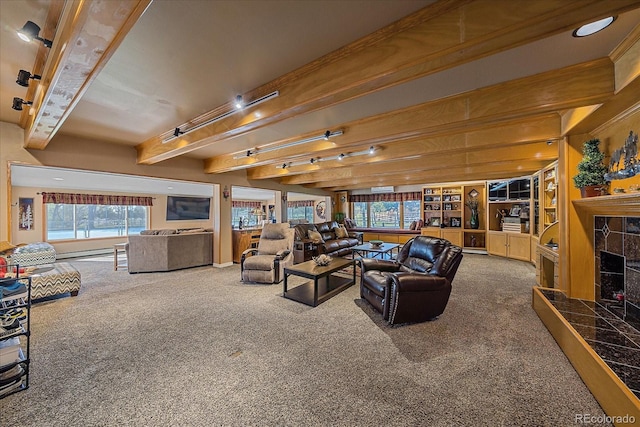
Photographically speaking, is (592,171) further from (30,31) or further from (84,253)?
(84,253)

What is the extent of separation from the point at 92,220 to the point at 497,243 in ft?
41.3

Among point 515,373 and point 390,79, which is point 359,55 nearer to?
point 390,79

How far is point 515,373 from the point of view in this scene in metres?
1.99

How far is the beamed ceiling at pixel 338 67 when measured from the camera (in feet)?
4.50

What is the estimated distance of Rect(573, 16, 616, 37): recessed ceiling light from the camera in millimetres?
1500

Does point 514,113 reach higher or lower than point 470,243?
higher

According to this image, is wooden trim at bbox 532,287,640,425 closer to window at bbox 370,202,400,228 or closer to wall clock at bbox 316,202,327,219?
window at bbox 370,202,400,228

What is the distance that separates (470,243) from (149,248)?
340 inches

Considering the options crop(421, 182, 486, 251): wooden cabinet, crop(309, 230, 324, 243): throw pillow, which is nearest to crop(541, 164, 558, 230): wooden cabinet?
crop(421, 182, 486, 251): wooden cabinet

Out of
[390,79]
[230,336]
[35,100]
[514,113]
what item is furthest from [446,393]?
[35,100]

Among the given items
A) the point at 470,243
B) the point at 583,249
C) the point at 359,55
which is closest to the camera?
the point at 359,55

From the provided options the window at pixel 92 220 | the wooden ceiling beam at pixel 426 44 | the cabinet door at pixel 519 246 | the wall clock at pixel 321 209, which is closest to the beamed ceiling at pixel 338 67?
the wooden ceiling beam at pixel 426 44

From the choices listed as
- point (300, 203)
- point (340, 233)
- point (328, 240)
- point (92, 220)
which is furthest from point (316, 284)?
point (300, 203)

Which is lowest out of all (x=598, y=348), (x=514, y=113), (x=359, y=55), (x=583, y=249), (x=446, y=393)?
(x=446, y=393)
